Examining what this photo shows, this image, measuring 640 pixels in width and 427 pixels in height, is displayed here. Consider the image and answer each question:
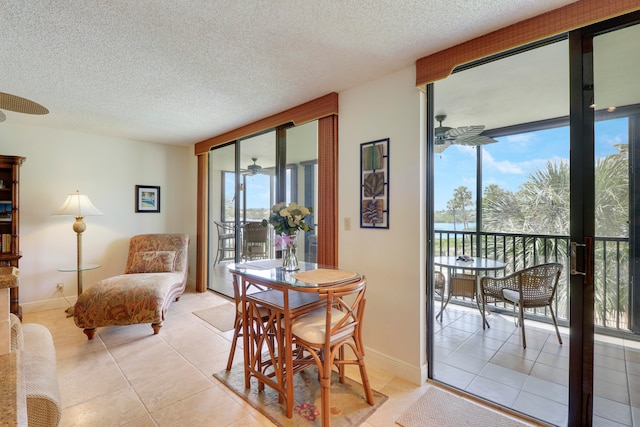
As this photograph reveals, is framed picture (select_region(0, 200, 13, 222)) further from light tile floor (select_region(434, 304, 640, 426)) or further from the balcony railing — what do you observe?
the balcony railing

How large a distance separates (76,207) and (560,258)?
5807 mm

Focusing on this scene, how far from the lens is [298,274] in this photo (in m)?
2.03

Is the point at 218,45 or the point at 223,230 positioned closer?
the point at 218,45

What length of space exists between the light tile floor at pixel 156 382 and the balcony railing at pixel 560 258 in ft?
4.03

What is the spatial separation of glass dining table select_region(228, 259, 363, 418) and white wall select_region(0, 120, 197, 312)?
10.3 feet

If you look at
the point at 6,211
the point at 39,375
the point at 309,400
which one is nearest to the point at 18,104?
the point at 39,375

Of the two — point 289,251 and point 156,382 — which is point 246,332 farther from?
point 156,382

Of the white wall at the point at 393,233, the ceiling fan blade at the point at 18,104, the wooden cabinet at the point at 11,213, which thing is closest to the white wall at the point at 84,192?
the wooden cabinet at the point at 11,213

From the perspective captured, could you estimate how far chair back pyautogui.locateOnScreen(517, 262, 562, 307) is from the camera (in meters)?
2.66

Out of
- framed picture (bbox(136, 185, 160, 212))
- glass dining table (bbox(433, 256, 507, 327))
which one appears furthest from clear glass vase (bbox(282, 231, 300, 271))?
framed picture (bbox(136, 185, 160, 212))

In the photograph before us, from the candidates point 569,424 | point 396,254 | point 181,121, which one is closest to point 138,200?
point 181,121

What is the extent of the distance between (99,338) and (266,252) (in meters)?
1.95

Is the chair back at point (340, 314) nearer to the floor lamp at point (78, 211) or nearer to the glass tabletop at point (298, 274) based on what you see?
the glass tabletop at point (298, 274)

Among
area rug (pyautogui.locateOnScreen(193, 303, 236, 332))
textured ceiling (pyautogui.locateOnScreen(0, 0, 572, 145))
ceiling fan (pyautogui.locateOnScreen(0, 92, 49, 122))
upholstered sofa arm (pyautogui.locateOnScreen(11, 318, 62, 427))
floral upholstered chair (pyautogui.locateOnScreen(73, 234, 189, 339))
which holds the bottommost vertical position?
area rug (pyautogui.locateOnScreen(193, 303, 236, 332))
